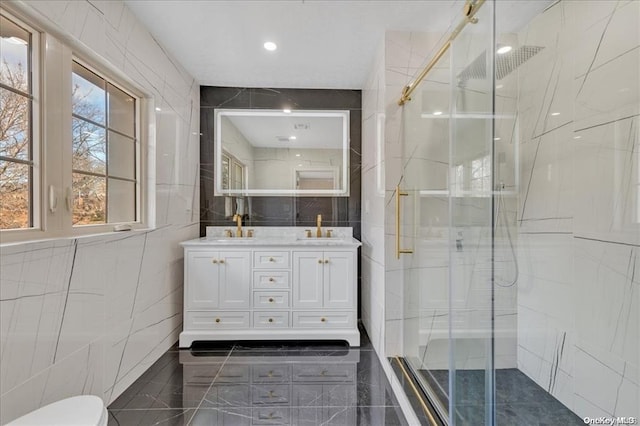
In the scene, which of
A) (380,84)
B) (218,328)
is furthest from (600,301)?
(218,328)

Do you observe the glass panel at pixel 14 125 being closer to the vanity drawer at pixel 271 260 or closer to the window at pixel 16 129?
the window at pixel 16 129

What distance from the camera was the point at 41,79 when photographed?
1445 mm

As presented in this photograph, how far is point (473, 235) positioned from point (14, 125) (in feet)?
7.00

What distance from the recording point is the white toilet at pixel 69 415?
1106mm

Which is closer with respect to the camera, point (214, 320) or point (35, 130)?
point (35, 130)

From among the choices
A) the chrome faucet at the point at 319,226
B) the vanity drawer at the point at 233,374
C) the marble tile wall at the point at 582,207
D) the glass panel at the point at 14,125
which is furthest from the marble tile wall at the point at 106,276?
the marble tile wall at the point at 582,207

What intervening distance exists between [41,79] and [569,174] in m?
2.77

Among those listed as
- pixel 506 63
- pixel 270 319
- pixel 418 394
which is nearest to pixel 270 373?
pixel 270 319

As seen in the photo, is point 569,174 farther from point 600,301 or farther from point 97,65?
point 97,65

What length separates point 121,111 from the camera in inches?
82.4

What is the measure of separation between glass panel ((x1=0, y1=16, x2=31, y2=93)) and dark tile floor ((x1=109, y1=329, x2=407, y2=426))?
5.70 feet

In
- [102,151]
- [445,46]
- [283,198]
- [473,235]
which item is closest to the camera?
[473,235]

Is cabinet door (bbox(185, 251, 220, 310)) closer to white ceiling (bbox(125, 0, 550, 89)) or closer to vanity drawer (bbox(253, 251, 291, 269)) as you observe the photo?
vanity drawer (bbox(253, 251, 291, 269))

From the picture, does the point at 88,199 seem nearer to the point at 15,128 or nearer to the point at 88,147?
the point at 88,147
